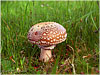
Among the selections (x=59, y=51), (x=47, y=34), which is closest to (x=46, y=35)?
(x=47, y=34)

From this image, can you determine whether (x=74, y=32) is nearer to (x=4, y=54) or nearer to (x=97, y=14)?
(x=97, y=14)

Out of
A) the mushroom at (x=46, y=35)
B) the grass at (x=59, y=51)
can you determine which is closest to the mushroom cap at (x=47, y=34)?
the mushroom at (x=46, y=35)

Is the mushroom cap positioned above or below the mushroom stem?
above

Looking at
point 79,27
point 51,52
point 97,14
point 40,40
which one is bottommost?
point 51,52

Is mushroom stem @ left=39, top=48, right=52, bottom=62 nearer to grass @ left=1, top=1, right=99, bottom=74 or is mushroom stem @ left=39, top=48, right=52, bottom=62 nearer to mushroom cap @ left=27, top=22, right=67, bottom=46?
grass @ left=1, top=1, right=99, bottom=74

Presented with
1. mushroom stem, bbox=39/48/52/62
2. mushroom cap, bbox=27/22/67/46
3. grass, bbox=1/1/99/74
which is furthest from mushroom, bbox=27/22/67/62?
mushroom stem, bbox=39/48/52/62

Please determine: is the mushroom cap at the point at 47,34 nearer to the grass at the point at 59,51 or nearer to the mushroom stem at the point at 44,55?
the grass at the point at 59,51

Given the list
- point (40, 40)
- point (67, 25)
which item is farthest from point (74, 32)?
point (40, 40)

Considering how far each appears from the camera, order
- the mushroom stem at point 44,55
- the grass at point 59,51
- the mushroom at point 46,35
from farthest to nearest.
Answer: the mushroom stem at point 44,55
the mushroom at point 46,35
the grass at point 59,51

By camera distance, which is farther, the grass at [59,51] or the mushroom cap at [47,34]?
the mushroom cap at [47,34]
